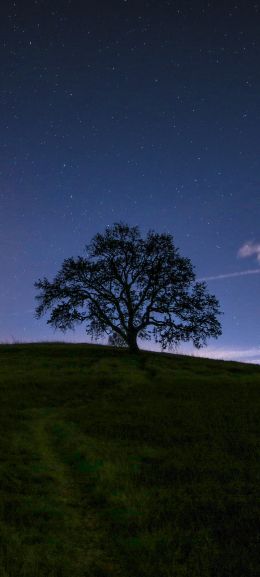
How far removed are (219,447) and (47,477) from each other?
6.37 m

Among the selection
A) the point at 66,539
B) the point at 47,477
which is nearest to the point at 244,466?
the point at 47,477

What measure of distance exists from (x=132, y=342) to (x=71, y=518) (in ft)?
120

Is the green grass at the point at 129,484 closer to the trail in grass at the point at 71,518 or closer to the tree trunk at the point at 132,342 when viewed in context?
the trail in grass at the point at 71,518

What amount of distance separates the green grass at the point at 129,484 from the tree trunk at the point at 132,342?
1817 centimetres

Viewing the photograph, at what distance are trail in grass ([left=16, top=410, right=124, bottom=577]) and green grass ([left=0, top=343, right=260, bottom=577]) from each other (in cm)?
3

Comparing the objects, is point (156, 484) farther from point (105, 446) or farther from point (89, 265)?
point (89, 265)

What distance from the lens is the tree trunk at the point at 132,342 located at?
47250mm

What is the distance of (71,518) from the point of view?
10734mm

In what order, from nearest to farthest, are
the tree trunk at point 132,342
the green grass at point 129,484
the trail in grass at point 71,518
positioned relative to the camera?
the trail in grass at point 71,518, the green grass at point 129,484, the tree trunk at point 132,342

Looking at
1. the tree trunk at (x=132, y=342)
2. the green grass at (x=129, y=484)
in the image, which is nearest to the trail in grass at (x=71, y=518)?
the green grass at (x=129, y=484)

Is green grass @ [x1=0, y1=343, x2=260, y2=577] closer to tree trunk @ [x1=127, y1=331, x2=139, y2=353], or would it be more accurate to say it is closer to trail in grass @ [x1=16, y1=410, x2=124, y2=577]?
trail in grass @ [x1=16, y1=410, x2=124, y2=577]

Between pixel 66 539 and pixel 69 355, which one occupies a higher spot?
pixel 69 355

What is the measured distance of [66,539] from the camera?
379 inches

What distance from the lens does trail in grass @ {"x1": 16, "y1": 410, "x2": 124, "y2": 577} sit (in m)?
8.74
